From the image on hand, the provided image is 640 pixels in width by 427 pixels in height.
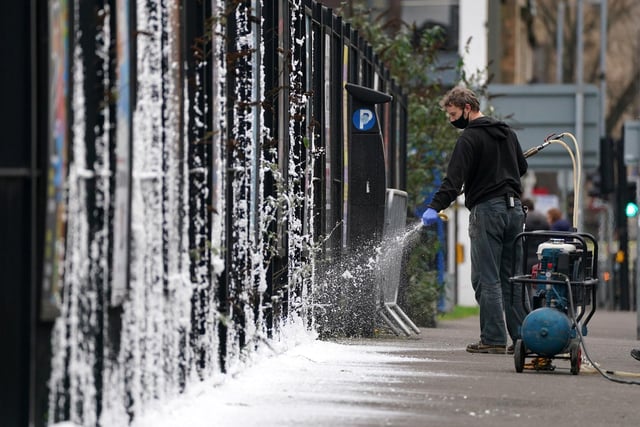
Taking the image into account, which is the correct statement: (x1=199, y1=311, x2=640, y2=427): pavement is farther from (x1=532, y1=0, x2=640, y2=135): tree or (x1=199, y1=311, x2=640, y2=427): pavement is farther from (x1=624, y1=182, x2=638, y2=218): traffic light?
(x1=532, y1=0, x2=640, y2=135): tree

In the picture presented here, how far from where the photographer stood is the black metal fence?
18.1 feet

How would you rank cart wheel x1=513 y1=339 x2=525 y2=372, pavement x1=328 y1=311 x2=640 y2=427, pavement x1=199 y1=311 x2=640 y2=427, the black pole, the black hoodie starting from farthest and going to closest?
the black pole < the black hoodie < cart wheel x1=513 y1=339 x2=525 y2=372 < pavement x1=328 y1=311 x2=640 y2=427 < pavement x1=199 y1=311 x2=640 y2=427

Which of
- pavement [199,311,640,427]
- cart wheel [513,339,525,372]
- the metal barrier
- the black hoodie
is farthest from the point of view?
the metal barrier

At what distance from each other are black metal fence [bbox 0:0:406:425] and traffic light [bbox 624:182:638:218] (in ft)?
66.7

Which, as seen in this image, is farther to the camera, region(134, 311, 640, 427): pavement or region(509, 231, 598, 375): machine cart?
region(509, 231, 598, 375): machine cart

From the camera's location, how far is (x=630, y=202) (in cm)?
3153

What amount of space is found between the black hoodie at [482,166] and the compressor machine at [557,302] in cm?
122

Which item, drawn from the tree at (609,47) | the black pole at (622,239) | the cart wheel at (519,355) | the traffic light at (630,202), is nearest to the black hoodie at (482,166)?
the cart wheel at (519,355)

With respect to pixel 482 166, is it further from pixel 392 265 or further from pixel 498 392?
pixel 498 392

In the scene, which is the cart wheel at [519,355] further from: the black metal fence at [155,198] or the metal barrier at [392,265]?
the metal barrier at [392,265]

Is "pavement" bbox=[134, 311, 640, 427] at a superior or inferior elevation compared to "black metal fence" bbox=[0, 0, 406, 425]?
inferior

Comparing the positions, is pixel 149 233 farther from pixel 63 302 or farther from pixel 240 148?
pixel 240 148

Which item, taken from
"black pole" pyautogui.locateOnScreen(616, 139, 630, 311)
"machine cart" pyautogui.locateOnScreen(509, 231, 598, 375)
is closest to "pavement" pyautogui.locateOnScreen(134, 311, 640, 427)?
"machine cart" pyautogui.locateOnScreen(509, 231, 598, 375)

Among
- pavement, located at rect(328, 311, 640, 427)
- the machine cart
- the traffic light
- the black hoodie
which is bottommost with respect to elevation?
pavement, located at rect(328, 311, 640, 427)
